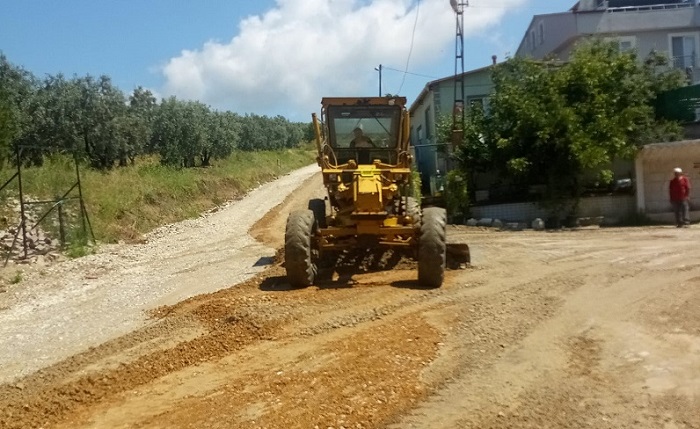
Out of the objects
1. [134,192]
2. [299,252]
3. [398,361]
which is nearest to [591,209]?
[299,252]

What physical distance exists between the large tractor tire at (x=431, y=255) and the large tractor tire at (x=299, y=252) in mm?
1640

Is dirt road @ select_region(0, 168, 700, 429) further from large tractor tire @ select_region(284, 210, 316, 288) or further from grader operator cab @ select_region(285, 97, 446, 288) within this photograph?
grader operator cab @ select_region(285, 97, 446, 288)

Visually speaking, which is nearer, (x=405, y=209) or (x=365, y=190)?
(x=365, y=190)

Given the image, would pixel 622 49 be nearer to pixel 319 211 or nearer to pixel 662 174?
pixel 662 174

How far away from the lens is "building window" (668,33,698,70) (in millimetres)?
35103

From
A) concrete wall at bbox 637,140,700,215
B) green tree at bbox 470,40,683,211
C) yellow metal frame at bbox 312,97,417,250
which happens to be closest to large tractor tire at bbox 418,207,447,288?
yellow metal frame at bbox 312,97,417,250

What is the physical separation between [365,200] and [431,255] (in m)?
1.35

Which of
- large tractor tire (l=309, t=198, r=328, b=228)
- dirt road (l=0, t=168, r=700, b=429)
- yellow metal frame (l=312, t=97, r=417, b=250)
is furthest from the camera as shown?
large tractor tire (l=309, t=198, r=328, b=228)

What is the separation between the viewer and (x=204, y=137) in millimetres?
43906

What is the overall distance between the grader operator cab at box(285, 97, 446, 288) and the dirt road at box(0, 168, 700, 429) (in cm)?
55

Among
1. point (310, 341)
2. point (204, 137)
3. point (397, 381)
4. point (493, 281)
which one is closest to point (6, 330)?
point (310, 341)

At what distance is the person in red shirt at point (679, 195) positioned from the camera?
61.3ft

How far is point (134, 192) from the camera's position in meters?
23.6

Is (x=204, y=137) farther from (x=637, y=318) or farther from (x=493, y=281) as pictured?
(x=637, y=318)
